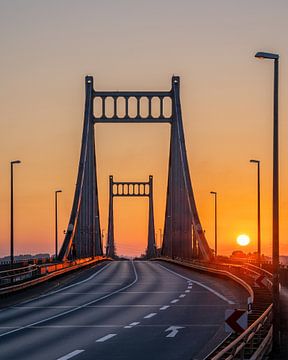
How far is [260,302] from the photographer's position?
29422mm

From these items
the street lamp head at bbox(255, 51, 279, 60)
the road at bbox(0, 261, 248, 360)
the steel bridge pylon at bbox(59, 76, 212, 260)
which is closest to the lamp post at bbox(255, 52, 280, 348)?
the street lamp head at bbox(255, 51, 279, 60)

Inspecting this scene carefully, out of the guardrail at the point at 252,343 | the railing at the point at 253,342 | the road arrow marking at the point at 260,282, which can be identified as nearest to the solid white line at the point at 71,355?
the guardrail at the point at 252,343

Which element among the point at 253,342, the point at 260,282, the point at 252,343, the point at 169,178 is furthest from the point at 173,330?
the point at 169,178

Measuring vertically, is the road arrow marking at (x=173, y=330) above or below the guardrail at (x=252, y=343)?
below

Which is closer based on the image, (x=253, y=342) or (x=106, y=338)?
(x=253, y=342)

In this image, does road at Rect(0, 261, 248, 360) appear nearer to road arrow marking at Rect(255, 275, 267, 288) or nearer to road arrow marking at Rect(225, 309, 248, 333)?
road arrow marking at Rect(255, 275, 267, 288)

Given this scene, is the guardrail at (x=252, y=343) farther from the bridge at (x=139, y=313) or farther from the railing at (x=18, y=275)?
the railing at (x=18, y=275)

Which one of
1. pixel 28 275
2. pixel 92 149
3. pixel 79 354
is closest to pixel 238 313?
pixel 79 354

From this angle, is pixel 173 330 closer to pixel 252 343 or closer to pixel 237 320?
pixel 237 320

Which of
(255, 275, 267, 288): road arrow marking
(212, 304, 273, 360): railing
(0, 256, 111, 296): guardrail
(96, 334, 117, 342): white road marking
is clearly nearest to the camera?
(212, 304, 273, 360): railing

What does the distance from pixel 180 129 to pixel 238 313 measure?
83.0 m

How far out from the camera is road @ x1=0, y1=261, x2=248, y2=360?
22.5 m

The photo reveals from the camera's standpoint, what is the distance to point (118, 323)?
30.5 m

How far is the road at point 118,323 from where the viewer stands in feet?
73.8
